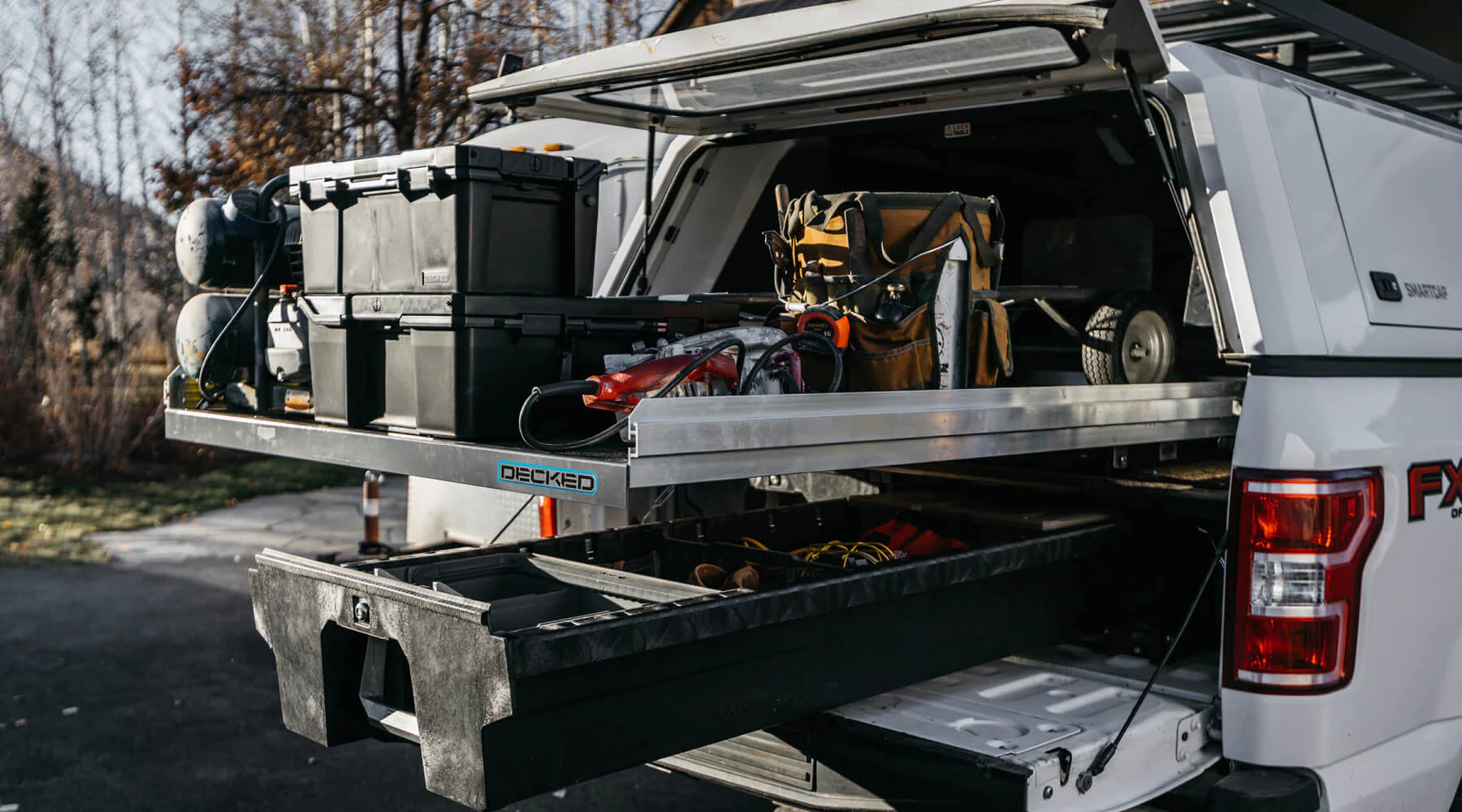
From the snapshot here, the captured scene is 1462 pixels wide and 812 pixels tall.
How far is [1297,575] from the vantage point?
9.31ft

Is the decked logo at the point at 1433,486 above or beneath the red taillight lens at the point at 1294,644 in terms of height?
above

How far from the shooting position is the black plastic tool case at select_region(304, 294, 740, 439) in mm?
2744

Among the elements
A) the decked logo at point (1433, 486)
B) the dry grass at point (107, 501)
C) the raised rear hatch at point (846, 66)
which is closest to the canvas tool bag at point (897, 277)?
the raised rear hatch at point (846, 66)

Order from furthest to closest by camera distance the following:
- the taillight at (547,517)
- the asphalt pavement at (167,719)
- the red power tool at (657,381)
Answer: the asphalt pavement at (167,719) → the taillight at (547,517) → the red power tool at (657,381)

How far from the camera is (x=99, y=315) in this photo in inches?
671

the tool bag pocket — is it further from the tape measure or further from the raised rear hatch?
the raised rear hatch

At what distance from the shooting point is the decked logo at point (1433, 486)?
9.96ft

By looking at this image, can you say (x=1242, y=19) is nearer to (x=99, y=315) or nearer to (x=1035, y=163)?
(x=1035, y=163)

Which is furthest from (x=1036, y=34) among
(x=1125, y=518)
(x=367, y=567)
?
(x=367, y=567)

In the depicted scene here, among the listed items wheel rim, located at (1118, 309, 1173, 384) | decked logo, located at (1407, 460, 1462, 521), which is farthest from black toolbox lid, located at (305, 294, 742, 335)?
wheel rim, located at (1118, 309, 1173, 384)

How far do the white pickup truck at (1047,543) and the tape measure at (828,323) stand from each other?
35cm

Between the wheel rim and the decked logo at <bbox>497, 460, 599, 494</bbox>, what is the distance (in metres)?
2.76

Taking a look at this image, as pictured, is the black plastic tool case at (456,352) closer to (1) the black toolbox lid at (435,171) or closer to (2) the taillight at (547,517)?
(1) the black toolbox lid at (435,171)

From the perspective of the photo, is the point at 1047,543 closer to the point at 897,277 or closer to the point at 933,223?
the point at 897,277
